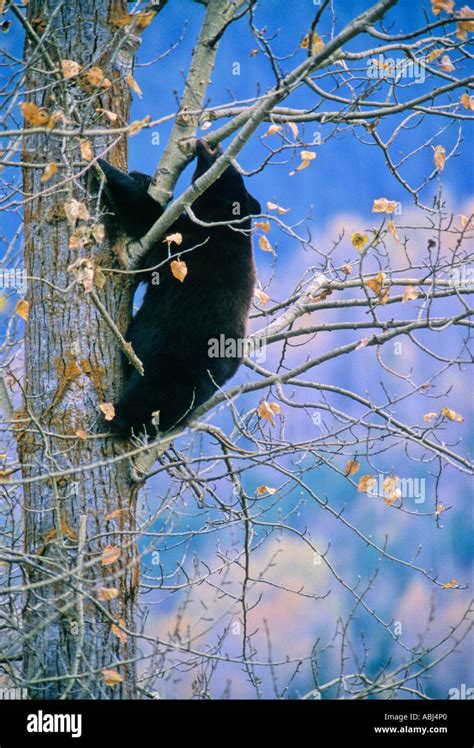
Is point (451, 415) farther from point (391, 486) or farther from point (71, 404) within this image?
point (71, 404)

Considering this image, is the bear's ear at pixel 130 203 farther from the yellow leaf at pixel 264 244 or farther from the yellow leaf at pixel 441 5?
the yellow leaf at pixel 441 5

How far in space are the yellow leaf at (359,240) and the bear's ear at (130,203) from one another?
999mm

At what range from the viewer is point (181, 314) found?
4082mm

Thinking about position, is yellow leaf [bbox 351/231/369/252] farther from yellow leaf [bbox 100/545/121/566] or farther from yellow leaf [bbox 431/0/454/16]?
yellow leaf [bbox 100/545/121/566]

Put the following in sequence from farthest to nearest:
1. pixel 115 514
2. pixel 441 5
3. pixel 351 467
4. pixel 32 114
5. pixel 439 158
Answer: pixel 439 158 → pixel 351 467 → pixel 115 514 → pixel 441 5 → pixel 32 114

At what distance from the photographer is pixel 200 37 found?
3840 mm

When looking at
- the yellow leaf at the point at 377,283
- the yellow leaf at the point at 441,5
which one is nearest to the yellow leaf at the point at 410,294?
the yellow leaf at the point at 377,283

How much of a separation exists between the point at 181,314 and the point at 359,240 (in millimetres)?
1080

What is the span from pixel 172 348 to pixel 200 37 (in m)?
1.46

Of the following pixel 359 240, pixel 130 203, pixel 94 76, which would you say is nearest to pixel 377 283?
pixel 359 240

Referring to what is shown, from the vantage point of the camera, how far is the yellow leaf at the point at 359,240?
11.0 ft

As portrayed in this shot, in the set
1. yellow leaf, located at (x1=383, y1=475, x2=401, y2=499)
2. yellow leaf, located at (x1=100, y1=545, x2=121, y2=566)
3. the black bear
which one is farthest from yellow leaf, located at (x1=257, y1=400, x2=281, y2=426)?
yellow leaf, located at (x1=100, y1=545, x2=121, y2=566)
